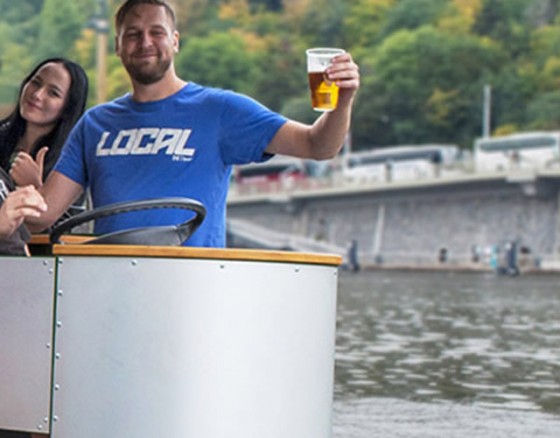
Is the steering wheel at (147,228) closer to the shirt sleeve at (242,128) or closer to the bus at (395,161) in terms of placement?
the shirt sleeve at (242,128)

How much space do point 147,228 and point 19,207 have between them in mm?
312

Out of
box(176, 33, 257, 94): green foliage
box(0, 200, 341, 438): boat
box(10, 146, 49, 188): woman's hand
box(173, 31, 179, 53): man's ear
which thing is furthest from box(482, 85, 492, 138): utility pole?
box(0, 200, 341, 438): boat

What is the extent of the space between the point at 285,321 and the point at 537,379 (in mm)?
6563

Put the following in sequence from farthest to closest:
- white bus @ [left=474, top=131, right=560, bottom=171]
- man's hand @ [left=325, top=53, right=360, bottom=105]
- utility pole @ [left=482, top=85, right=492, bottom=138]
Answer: utility pole @ [left=482, top=85, right=492, bottom=138]
white bus @ [left=474, top=131, right=560, bottom=171]
man's hand @ [left=325, top=53, right=360, bottom=105]

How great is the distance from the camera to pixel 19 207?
381 cm

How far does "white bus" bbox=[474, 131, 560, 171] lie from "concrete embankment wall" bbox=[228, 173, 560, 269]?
170cm

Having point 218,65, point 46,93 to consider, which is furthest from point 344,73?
point 218,65

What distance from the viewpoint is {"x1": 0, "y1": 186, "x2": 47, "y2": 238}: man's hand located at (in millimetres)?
3785

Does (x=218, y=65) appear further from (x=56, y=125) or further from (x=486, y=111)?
(x=56, y=125)

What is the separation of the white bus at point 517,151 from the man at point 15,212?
198 ft

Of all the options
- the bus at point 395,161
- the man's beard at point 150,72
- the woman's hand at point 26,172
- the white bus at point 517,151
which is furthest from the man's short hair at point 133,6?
the bus at point 395,161

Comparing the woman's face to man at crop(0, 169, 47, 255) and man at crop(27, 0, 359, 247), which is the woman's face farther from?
man at crop(0, 169, 47, 255)

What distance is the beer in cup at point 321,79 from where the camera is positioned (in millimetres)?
4059

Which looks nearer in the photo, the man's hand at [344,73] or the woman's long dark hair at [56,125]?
the man's hand at [344,73]
